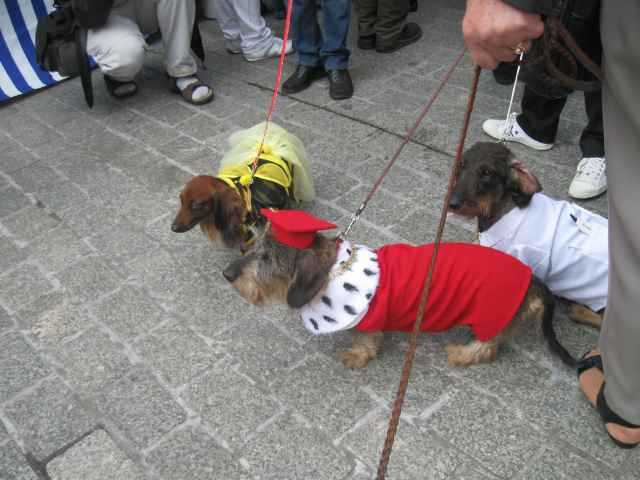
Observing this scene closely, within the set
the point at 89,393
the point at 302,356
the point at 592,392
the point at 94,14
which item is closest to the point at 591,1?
the point at 592,392

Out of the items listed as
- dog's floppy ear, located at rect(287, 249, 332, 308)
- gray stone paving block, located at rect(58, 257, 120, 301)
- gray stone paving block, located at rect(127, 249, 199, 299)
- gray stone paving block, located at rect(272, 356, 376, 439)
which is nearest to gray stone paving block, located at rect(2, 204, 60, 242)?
gray stone paving block, located at rect(58, 257, 120, 301)

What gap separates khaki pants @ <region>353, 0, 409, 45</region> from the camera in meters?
5.86

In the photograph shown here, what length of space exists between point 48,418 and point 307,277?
1.41 metres

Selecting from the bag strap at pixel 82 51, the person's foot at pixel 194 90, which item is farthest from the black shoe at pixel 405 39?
the bag strap at pixel 82 51

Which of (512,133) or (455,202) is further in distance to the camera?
(512,133)

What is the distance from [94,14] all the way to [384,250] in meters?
3.89

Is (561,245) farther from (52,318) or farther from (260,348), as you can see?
(52,318)

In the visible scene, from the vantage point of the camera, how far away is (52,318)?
10.5 ft

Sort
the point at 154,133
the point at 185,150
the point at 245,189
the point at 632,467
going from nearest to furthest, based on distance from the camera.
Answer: the point at 632,467 < the point at 245,189 < the point at 185,150 < the point at 154,133

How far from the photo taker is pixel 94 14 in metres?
5.02

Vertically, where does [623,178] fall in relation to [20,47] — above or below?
above

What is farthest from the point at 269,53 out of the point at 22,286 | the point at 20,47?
the point at 22,286

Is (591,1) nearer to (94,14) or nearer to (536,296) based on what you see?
(536,296)

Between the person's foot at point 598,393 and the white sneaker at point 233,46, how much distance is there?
17.0ft
